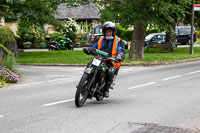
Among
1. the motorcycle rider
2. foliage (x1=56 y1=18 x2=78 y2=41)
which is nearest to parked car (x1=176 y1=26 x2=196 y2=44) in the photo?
foliage (x1=56 y1=18 x2=78 y2=41)

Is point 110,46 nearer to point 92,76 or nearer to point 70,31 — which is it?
point 92,76

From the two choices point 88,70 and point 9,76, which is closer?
point 88,70

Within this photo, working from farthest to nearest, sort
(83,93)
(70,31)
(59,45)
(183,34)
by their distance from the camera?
(183,34) → (70,31) → (59,45) → (83,93)

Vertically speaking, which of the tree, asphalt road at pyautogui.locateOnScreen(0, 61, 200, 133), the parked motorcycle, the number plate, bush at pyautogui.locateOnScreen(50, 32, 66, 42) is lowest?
the parked motorcycle

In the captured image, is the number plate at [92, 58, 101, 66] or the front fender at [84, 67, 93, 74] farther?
the number plate at [92, 58, 101, 66]

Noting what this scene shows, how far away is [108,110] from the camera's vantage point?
8.53 metres

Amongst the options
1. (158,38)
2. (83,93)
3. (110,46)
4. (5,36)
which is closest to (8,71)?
(5,36)

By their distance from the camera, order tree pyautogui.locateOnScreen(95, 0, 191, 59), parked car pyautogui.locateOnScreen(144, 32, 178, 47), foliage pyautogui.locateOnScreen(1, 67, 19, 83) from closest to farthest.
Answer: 1. foliage pyautogui.locateOnScreen(1, 67, 19, 83)
2. tree pyautogui.locateOnScreen(95, 0, 191, 59)
3. parked car pyautogui.locateOnScreen(144, 32, 178, 47)

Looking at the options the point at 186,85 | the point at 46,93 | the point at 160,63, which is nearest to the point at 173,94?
the point at 186,85

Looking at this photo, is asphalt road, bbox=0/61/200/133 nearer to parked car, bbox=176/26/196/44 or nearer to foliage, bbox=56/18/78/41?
foliage, bbox=56/18/78/41

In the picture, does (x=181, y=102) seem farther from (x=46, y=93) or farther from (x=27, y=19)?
(x=27, y=19)

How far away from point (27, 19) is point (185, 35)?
2554 cm

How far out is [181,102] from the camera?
9.69 m

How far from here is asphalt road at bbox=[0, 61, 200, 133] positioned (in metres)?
6.91
